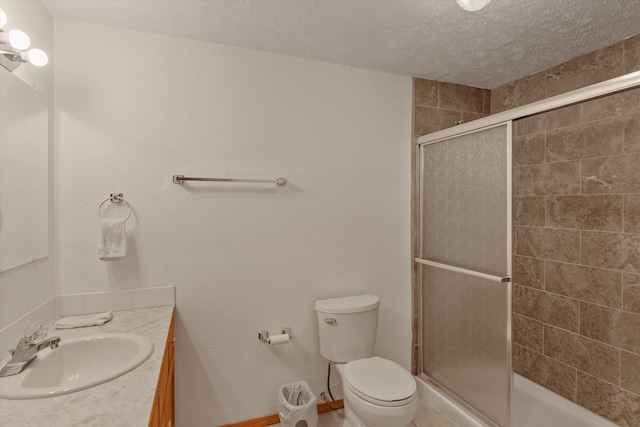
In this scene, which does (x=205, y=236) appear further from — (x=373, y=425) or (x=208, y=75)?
(x=373, y=425)

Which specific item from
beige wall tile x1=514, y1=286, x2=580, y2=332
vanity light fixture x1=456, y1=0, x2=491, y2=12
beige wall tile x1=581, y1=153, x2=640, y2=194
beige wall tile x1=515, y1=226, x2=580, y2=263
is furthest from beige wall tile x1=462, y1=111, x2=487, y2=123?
beige wall tile x1=514, y1=286, x2=580, y2=332

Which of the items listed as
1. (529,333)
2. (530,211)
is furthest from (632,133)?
(529,333)

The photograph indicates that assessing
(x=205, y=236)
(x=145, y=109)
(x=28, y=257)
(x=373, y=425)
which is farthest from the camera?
(x=205, y=236)

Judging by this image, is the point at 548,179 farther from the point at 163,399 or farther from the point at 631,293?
the point at 163,399

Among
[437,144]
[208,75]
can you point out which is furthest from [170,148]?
[437,144]

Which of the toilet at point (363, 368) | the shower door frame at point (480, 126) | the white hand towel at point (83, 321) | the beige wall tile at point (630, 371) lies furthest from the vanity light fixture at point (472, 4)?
the white hand towel at point (83, 321)

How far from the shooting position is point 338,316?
6.56ft

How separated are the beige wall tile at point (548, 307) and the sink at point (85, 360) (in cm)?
243

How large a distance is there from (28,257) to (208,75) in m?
1.25

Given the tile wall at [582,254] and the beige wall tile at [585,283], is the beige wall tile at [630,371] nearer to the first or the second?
the tile wall at [582,254]

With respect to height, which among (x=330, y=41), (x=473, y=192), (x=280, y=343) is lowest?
(x=280, y=343)

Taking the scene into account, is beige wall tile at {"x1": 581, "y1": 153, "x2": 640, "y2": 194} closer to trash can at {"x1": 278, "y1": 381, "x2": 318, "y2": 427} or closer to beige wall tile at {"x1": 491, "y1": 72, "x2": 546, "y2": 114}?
beige wall tile at {"x1": 491, "y1": 72, "x2": 546, "y2": 114}

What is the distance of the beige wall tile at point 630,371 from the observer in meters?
1.80

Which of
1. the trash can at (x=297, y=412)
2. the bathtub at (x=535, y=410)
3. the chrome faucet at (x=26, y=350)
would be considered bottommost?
the bathtub at (x=535, y=410)
